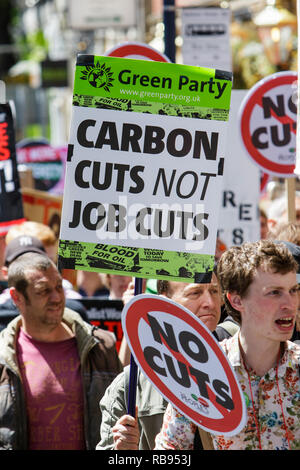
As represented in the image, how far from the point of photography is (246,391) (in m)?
3.37

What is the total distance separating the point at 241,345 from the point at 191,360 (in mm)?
188

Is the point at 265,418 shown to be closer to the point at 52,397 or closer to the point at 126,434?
the point at 126,434

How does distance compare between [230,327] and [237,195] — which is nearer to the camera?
[230,327]

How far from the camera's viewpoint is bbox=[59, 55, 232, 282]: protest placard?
12.1 feet

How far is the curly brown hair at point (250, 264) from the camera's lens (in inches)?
138

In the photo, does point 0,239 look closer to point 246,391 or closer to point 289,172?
point 289,172

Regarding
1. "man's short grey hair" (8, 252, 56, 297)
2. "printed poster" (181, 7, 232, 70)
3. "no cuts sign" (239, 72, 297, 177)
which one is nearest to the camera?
"man's short grey hair" (8, 252, 56, 297)

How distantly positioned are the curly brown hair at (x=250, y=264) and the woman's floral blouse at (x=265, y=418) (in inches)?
9.1

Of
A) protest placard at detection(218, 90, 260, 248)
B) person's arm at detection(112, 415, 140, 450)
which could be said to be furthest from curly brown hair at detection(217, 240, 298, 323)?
protest placard at detection(218, 90, 260, 248)

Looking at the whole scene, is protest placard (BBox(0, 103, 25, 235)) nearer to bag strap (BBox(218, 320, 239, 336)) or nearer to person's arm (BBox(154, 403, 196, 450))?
bag strap (BBox(218, 320, 239, 336))

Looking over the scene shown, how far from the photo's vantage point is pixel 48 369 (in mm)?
4441

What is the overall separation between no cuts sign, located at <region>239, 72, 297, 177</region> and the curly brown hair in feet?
9.73

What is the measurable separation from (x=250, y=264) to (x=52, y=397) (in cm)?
135

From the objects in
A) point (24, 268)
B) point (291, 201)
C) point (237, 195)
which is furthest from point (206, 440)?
point (237, 195)
